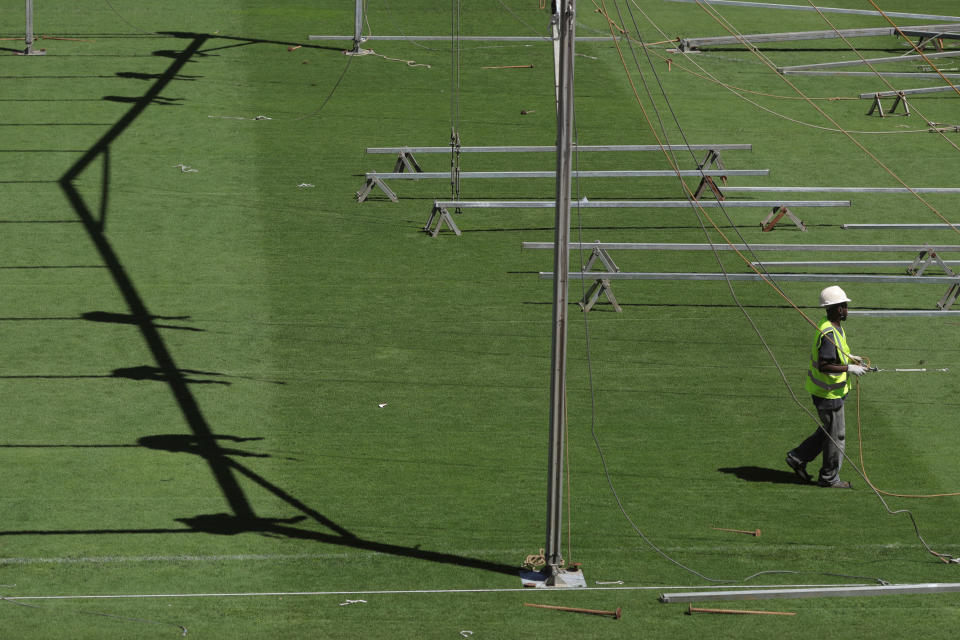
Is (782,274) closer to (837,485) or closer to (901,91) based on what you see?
(837,485)

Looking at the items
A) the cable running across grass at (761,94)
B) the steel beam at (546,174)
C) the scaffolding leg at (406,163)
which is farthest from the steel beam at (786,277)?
the cable running across grass at (761,94)

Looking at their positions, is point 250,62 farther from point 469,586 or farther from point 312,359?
point 469,586

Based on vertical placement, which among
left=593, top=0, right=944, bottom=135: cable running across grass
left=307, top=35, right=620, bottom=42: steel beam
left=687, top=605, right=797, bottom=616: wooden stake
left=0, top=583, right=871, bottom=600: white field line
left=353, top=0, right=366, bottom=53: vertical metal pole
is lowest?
left=0, top=583, right=871, bottom=600: white field line

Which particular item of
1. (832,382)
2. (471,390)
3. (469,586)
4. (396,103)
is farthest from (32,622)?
(396,103)

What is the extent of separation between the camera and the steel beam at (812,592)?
11.7 meters

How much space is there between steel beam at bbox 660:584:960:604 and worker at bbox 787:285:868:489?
217cm

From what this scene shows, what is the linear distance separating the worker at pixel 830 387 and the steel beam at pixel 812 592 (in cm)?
217

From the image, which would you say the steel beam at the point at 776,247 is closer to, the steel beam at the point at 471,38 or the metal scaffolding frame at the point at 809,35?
the metal scaffolding frame at the point at 809,35

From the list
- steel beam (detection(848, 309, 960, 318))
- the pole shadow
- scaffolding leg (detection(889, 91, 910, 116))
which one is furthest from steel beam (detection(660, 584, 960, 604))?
scaffolding leg (detection(889, 91, 910, 116))

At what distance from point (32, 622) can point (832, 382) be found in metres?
7.49

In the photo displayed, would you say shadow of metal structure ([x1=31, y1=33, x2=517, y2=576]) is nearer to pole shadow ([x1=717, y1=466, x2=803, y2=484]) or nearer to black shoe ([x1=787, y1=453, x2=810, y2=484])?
pole shadow ([x1=717, y1=466, x2=803, y2=484])

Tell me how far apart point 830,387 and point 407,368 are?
5.01m

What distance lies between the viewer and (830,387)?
13.9m

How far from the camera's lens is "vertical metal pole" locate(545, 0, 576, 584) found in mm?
11375
